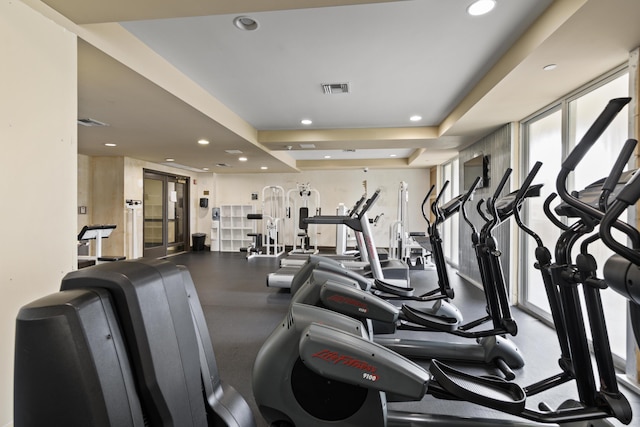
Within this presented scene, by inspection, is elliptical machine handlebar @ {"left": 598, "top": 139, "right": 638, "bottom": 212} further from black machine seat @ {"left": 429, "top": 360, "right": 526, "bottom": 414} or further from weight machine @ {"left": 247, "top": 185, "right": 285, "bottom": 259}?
weight machine @ {"left": 247, "top": 185, "right": 285, "bottom": 259}

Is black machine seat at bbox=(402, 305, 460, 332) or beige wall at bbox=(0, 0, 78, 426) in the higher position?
beige wall at bbox=(0, 0, 78, 426)

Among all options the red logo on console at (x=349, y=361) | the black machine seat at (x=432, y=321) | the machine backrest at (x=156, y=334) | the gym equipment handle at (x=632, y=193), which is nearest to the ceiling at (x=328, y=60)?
the gym equipment handle at (x=632, y=193)

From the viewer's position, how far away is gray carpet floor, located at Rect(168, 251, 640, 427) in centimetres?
206

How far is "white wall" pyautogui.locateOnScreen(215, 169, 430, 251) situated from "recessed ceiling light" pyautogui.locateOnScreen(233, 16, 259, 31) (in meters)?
7.22

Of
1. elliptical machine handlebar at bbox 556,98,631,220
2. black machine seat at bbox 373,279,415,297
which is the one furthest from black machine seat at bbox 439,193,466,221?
elliptical machine handlebar at bbox 556,98,631,220

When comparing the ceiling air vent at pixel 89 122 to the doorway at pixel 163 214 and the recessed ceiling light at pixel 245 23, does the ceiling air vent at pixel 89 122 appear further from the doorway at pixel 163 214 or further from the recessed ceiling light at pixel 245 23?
the doorway at pixel 163 214

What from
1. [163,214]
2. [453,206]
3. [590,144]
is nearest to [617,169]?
[590,144]

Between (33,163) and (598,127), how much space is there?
104 inches

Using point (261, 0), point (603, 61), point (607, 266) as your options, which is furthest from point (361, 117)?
point (607, 266)

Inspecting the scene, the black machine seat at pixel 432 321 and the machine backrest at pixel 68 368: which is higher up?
the machine backrest at pixel 68 368

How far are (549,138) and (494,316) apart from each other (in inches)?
96.6

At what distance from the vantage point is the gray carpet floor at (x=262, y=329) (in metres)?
2.06

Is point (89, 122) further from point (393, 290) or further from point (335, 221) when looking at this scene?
point (393, 290)

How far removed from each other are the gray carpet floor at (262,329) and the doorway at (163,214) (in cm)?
225
